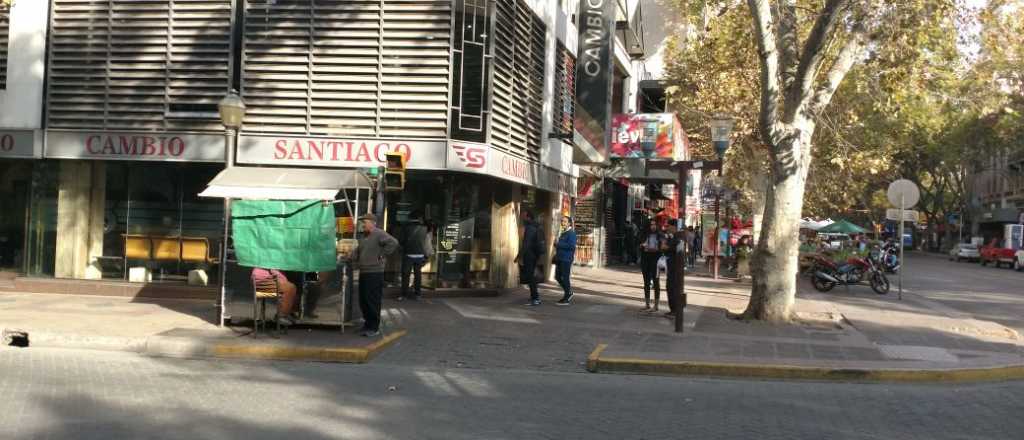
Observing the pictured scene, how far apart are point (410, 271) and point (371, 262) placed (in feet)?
16.5

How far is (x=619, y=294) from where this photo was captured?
62.8 ft

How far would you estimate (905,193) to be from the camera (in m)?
22.0

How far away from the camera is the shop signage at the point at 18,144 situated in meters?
15.8

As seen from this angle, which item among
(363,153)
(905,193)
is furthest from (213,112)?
(905,193)

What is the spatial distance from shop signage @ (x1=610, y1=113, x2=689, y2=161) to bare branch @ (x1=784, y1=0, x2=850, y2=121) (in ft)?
28.4

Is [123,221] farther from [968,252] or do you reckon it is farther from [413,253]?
[968,252]

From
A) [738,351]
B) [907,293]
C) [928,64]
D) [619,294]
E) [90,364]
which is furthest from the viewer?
[907,293]

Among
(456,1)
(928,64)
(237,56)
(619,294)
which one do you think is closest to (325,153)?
(237,56)

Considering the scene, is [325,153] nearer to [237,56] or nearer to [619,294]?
[237,56]

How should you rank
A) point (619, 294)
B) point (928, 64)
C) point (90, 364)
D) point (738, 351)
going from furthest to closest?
point (619, 294), point (928, 64), point (738, 351), point (90, 364)

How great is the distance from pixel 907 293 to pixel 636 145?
860cm

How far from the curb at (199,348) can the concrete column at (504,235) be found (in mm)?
7252

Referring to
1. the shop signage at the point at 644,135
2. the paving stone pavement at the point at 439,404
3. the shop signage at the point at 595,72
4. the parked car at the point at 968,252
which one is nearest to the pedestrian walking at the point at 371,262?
the paving stone pavement at the point at 439,404

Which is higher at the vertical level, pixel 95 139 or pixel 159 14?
pixel 159 14
